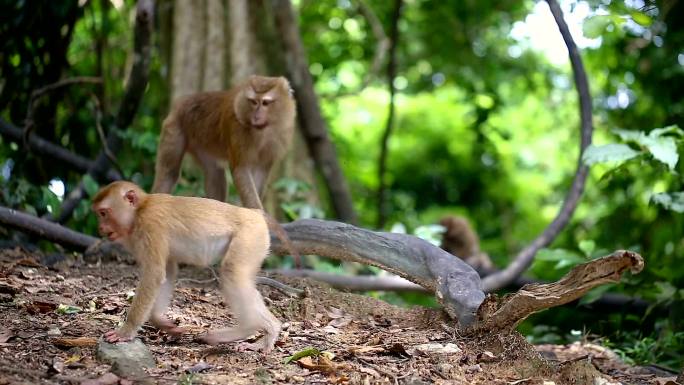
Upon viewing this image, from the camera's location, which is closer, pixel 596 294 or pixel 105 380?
pixel 105 380

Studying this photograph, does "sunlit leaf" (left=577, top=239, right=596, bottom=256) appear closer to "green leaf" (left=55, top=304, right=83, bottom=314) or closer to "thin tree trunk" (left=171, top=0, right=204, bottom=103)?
"green leaf" (left=55, top=304, right=83, bottom=314)

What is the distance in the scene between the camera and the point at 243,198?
681 centimetres

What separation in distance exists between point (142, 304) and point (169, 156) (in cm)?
312

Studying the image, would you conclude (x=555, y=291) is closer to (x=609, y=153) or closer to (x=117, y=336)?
(x=609, y=153)

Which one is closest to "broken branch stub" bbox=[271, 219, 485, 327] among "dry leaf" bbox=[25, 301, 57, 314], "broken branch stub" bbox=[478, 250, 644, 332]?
"broken branch stub" bbox=[478, 250, 644, 332]

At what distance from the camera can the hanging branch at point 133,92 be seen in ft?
22.5

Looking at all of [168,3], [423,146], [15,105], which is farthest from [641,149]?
[423,146]

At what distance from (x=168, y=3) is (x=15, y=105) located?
2105 millimetres

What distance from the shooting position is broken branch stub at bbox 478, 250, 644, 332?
12.4 ft

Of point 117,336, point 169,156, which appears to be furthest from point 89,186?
point 117,336

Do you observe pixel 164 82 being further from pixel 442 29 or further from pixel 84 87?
pixel 442 29

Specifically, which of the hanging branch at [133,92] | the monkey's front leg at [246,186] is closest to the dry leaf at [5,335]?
the monkey's front leg at [246,186]

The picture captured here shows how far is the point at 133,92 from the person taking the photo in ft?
24.6

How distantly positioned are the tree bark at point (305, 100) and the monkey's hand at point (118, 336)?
538 centimetres
